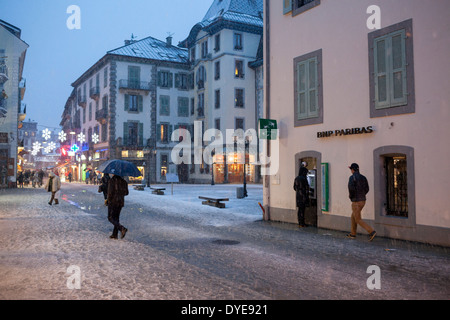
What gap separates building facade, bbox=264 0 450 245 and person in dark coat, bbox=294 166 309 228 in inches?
17.0

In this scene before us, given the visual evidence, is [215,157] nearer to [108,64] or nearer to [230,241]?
[108,64]

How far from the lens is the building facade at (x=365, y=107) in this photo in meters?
9.05

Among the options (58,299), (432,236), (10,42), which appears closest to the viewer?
(58,299)

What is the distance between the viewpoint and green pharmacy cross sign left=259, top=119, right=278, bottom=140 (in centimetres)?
1286

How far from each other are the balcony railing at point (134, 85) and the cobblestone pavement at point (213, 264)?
116 ft

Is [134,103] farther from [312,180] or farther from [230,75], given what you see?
[312,180]

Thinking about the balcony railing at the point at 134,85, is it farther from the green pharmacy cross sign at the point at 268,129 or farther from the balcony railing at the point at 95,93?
the green pharmacy cross sign at the point at 268,129

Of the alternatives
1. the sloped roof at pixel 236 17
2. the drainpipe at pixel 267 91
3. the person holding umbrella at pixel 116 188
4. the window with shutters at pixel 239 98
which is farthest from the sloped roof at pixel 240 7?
the person holding umbrella at pixel 116 188

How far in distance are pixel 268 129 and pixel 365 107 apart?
3.36m

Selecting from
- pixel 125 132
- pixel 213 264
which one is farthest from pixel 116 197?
pixel 125 132

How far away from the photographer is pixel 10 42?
37.2 meters

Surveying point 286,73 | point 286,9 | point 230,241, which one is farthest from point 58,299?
point 286,9

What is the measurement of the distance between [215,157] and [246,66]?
994cm

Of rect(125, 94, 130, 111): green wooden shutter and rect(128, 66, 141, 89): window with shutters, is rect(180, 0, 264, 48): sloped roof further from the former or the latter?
rect(125, 94, 130, 111): green wooden shutter
